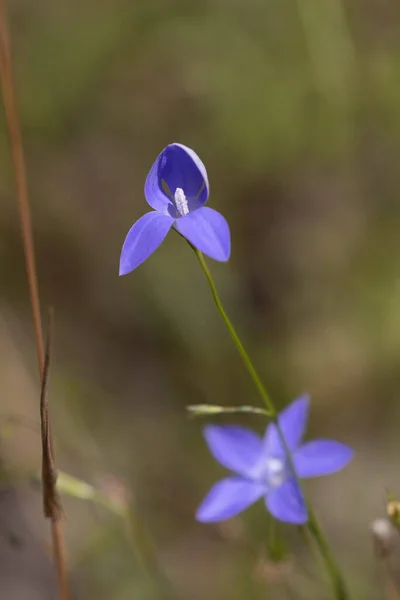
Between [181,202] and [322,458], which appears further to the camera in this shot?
[322,458]

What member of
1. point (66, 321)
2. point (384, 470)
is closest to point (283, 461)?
point (384, 470)

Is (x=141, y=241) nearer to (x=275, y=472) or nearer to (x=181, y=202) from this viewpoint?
(x=181, y=202)

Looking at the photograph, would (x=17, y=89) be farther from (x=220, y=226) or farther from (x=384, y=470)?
(x=220, y=226)

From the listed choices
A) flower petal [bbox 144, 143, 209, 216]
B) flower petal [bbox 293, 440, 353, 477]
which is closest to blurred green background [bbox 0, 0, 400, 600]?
flower petal [bbox 293, 440, 353, 477]

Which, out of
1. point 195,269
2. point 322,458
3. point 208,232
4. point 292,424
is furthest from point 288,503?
point 195,269

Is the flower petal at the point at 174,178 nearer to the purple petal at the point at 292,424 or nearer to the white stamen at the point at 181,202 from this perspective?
the white stamen at the point at 181,202

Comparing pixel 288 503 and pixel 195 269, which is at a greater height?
pixel 195 269

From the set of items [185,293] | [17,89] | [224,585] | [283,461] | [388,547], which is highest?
[17,89]
